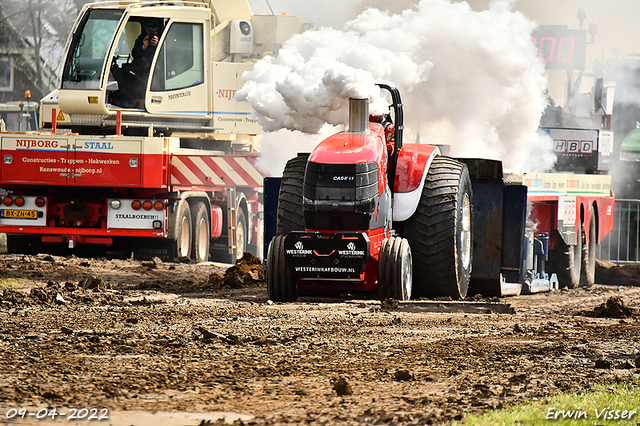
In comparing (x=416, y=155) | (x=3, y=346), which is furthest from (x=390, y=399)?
(x=416, y=155)

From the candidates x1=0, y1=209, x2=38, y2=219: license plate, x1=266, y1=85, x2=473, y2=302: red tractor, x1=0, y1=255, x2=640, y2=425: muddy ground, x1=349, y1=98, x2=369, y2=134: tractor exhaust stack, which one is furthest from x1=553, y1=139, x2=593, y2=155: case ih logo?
x1=0, y1=209, x2=38, y2=219: license plate

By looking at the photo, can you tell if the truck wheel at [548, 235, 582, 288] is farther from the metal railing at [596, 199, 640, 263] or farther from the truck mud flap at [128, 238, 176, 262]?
the truck mud flap at [128, 238, 176, 262]

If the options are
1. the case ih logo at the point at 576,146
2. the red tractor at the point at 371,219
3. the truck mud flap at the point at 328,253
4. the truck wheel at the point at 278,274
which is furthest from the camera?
the case ih logo at the point at 576,146

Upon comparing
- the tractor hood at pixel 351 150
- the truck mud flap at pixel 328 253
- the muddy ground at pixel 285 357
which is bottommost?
the muddy ground at pixel 285 357

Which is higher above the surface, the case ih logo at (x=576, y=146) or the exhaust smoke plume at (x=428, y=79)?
the exhaust smoke plume at (x=428, y=79)

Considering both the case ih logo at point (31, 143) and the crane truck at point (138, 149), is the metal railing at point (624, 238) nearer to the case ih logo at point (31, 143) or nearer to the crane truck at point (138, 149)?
the crane truck at point (138, 149)

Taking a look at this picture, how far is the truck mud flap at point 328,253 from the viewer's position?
8828 millimetres

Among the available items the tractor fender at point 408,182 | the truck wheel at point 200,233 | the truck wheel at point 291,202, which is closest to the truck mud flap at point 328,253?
the truck wheel at point 291,202

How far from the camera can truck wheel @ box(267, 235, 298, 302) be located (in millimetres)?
9250

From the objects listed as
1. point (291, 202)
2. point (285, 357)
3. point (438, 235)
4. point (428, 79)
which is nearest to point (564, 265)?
point (428, 79)

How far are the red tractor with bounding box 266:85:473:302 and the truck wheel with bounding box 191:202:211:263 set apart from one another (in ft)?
18.4

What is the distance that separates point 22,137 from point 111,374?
29.7 feet

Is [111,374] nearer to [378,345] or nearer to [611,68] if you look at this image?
[378,345]

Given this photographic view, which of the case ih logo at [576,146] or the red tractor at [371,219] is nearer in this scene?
the red tractor at [371,219]
